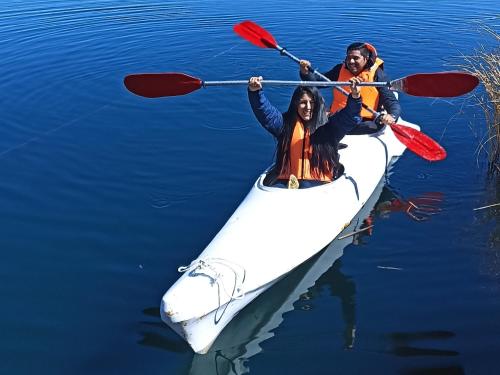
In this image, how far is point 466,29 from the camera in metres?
12.6

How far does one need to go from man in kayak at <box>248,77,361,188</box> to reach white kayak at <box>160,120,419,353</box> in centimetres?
18

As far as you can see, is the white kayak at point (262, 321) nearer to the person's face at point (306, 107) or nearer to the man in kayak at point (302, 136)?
the man in kayak at point (302, 136)

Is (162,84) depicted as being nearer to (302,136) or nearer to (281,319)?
(302,136)

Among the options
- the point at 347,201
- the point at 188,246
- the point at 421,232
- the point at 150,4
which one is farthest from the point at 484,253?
the point at 150,4

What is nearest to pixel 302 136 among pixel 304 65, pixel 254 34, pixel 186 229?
pixel 186 229

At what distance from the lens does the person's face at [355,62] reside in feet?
21.4

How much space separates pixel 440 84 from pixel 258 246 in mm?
2168

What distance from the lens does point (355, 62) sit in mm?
6570

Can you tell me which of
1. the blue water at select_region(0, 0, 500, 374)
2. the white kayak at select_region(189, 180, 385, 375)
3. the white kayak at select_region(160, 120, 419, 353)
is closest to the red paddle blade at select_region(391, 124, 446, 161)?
the blue water at select_region(0, 0, 500, 374)

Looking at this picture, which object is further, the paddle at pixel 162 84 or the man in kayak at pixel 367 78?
the man in kayak at pixel 367 78

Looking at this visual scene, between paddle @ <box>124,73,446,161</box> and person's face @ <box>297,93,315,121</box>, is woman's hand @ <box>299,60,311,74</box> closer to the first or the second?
paddle @ <box>124,73,446,161</box>

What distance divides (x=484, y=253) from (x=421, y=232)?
1.92 feet

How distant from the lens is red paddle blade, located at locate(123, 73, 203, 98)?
5539mm

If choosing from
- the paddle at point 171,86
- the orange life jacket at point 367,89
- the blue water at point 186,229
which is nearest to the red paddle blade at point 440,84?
the paddle at point 171,86
